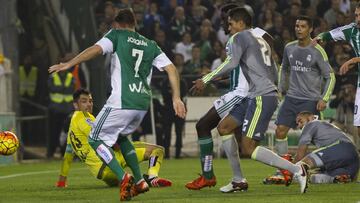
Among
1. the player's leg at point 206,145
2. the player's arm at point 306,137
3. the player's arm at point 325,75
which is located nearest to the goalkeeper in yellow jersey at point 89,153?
the player's leg at point 206,145

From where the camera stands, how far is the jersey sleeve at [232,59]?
40.3ft

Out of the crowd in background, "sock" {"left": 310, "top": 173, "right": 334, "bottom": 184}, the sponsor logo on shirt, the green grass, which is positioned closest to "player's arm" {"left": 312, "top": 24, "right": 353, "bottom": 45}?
the sponsor logo on shirt

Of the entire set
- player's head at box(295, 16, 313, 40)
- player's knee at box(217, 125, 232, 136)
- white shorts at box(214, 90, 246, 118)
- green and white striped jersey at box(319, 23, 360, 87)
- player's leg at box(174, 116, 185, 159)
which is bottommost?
player's leg at box(174, 116, 185, 159)

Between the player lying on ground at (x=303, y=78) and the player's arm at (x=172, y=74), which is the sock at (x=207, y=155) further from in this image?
the player lying on ground at (x=303, y=78)

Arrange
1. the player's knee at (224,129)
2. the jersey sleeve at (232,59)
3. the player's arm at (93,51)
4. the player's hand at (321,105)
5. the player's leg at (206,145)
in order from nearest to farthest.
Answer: the player's arm at (93,51) < the jersey sleeve at (232,59) < the player's knee at (224,129) < the player's leg at (206,145) < the player's hand at (321,105)

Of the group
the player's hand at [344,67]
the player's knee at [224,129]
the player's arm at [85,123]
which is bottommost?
the player's arm at [85,123]

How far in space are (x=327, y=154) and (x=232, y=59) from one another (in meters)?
2.64

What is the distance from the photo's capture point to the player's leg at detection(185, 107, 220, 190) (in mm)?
13023

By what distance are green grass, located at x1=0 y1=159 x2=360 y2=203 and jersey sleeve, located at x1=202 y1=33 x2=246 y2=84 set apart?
1.37m

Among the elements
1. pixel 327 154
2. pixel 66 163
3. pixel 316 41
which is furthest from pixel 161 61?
pixel 316 41

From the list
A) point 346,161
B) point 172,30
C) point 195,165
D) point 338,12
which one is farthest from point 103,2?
point 346,161

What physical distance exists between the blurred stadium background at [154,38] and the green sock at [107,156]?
11494mm

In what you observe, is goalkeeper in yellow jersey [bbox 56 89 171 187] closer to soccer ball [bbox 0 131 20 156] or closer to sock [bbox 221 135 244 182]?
soccer ball [bbox 0 131 20 156]

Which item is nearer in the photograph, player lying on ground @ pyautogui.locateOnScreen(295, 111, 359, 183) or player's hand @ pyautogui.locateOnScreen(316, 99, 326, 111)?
player lying on ground @ pyautogui.locateOnScreen(295, 111, 359, 183)
